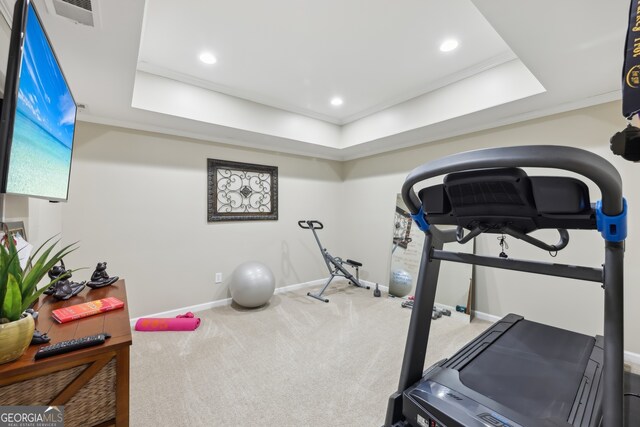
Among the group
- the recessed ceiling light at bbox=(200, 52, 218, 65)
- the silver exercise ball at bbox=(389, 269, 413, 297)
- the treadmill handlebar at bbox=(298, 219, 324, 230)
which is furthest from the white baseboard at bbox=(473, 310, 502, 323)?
the recessed ceiling light at bbox=(200, 52, 218, 65)

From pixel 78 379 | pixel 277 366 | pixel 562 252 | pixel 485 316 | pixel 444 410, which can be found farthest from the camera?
pixel 485 316

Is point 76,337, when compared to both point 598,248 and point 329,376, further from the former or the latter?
point 598,248

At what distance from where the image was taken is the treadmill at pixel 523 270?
0.73 meters

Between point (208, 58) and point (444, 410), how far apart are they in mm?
3082

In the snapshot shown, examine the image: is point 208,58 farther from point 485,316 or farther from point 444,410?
point 485,316

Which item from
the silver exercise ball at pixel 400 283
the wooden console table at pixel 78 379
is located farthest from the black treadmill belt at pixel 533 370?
the silver exercise ball at pixel 400 283

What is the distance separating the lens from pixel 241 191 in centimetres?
382

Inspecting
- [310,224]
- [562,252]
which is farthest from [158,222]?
[562,252]

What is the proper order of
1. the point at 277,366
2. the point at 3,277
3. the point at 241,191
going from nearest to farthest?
the point at 3,277
the point at 277,366
the point at 241,191

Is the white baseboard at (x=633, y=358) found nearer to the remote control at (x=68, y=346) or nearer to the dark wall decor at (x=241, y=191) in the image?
the remote control at (x=68, y=346)

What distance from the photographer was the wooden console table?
83 centimetres

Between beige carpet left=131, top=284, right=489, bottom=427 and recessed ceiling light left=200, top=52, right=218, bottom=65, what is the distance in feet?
8.88

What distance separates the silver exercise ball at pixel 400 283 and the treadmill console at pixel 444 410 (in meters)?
2.80

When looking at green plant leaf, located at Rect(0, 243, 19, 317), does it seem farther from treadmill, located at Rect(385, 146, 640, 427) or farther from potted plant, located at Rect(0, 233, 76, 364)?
treadmill, located at Rect(385, 146, 640, 427)
